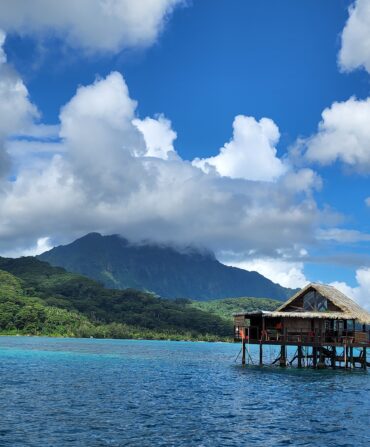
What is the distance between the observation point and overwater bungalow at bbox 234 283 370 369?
210 ft

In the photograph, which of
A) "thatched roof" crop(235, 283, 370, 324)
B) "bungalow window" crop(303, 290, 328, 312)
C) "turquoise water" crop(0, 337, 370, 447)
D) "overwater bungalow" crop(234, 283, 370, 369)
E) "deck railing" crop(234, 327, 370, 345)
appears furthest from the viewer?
"bungalow window" crop(303, 290, 328, 312)

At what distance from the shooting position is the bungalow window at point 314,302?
6681 cm

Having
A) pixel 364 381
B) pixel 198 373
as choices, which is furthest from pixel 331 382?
pixel 198 373

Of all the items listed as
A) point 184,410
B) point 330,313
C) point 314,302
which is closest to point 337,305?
point 330,313

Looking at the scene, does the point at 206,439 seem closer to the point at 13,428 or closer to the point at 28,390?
the point at 13,428

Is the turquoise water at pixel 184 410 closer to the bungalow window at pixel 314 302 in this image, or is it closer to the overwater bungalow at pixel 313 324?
the overwater bungalow at pixel 313 324

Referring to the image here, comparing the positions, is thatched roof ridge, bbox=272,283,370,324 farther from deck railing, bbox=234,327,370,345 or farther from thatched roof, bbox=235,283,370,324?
deck railing, bbox=234,327,370,345

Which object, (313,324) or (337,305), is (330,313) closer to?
(337,305)

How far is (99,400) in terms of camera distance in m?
40.2

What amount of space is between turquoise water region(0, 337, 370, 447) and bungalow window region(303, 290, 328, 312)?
355 inches

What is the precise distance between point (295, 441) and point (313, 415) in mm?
8146

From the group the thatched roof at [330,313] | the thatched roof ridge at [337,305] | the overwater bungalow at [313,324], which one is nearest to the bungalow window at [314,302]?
the overwater bungalow at [313,324]

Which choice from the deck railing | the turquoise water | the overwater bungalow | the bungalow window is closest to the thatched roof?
the overwater bungalow

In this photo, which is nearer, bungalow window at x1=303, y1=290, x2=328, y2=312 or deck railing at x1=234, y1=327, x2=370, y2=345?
deck railing at x1=234, y1=327, x2=370, y2=345
